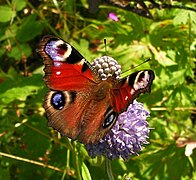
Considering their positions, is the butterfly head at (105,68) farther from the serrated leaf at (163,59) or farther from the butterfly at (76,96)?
the serrated leaf at (163,59)

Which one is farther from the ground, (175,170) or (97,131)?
(97,131)

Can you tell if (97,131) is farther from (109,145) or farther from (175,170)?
(175,170)

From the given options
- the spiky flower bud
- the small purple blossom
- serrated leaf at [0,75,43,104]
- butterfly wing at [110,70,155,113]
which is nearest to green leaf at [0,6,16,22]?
serrated leaf at [0,75,43,104]

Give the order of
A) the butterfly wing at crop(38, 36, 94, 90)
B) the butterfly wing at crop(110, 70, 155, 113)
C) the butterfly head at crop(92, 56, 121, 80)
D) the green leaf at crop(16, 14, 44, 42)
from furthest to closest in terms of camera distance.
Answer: the green leaf at crop(16, 14, 44, 42), the butterfly head at crop(92, 56, 121, 80), the butterfly wing at crop(38, 36, 94, 90), the butterfly wing at crop(110, 70, 155, 113)

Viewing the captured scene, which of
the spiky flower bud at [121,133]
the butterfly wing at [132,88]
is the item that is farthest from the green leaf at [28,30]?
the butterfly wing at [132,88]

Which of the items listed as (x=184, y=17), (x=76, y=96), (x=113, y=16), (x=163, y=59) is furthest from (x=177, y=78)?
(x=76, y=96)

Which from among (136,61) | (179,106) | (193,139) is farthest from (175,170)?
(136,61)

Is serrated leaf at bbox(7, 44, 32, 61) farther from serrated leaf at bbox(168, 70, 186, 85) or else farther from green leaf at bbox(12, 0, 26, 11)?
serrated leaf at bbox(168, 70, 186, 85)

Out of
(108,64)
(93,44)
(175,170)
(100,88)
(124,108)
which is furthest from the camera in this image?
(93,44)
